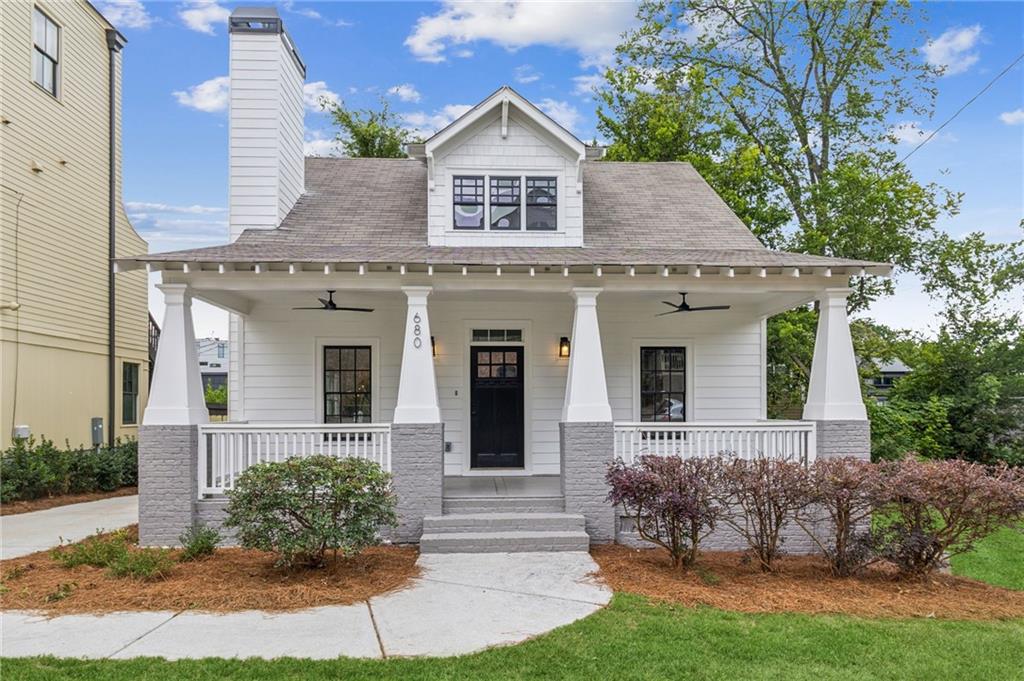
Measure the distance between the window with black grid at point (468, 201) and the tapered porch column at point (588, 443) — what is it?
2.56 metres

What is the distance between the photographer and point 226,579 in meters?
5.88

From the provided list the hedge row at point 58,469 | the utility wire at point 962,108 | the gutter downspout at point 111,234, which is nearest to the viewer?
the hedge row at point 58,469

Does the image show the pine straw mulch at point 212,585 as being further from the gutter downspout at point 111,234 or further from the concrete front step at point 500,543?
the gutter downspout at point 111,234

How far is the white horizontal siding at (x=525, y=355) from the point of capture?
945cm

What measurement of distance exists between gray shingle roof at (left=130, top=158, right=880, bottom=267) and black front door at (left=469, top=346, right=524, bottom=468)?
1785mm

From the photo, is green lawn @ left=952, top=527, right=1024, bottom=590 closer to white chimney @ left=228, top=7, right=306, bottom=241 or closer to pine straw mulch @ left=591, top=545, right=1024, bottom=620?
pine straw mulch @ left=591, top=545, right=1024, bottom=620

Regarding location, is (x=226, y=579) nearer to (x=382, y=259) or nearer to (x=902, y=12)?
(x=382, y=259)

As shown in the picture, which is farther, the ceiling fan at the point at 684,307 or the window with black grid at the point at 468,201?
the window with black grid at the point at 468,201

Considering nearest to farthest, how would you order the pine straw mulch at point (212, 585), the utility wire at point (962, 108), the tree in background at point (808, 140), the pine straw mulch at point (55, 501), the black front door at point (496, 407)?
the pine straw mulch at point (212, 585)
the black front door at point (496, 407)
the pine straw mulch at point (55, 501)
the utility wire at point (962, 108)
the tree in background at point (808, 140)

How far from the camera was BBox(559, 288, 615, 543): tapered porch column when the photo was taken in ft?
24.4

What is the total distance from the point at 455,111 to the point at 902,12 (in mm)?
13555

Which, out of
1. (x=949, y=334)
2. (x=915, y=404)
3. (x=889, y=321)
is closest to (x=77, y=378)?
(x=915, y=404)

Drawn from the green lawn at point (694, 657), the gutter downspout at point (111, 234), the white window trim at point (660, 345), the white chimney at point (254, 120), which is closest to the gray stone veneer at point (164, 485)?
the green lawn at point (694, 657)

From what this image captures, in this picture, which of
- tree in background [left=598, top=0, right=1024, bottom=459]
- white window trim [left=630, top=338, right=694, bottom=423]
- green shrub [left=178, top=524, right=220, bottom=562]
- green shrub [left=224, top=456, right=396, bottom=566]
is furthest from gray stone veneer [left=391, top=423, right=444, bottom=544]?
tree in background [left=598, top=0, right=1024, bottom=459]
